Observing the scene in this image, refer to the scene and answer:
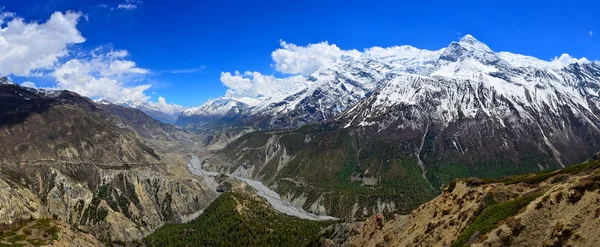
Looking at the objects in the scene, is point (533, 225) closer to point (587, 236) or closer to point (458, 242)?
point (587, 236)

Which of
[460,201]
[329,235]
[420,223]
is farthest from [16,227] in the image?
[460,201]

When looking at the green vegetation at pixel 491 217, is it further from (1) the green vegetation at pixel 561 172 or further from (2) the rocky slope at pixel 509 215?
(1) the green vegetation at pixel 561 172

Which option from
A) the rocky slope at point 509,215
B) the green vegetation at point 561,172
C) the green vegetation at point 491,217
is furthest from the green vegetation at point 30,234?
the green vegetation at point 561,172

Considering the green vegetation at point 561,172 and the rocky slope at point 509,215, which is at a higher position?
the green vegetation at point 561,172

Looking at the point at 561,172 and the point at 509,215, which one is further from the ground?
the point at 561,172

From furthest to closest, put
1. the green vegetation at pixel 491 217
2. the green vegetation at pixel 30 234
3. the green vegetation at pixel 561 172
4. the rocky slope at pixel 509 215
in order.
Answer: the green vegetation at pixel 30 234, the green vegetation at pixel 561 172, the green vegetation at pixel 491 217, the rocky slope at pixel 509 215

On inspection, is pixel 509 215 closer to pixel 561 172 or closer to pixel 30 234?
pixel 561 172

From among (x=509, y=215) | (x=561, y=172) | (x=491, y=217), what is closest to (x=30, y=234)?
(x=491, y=217)
